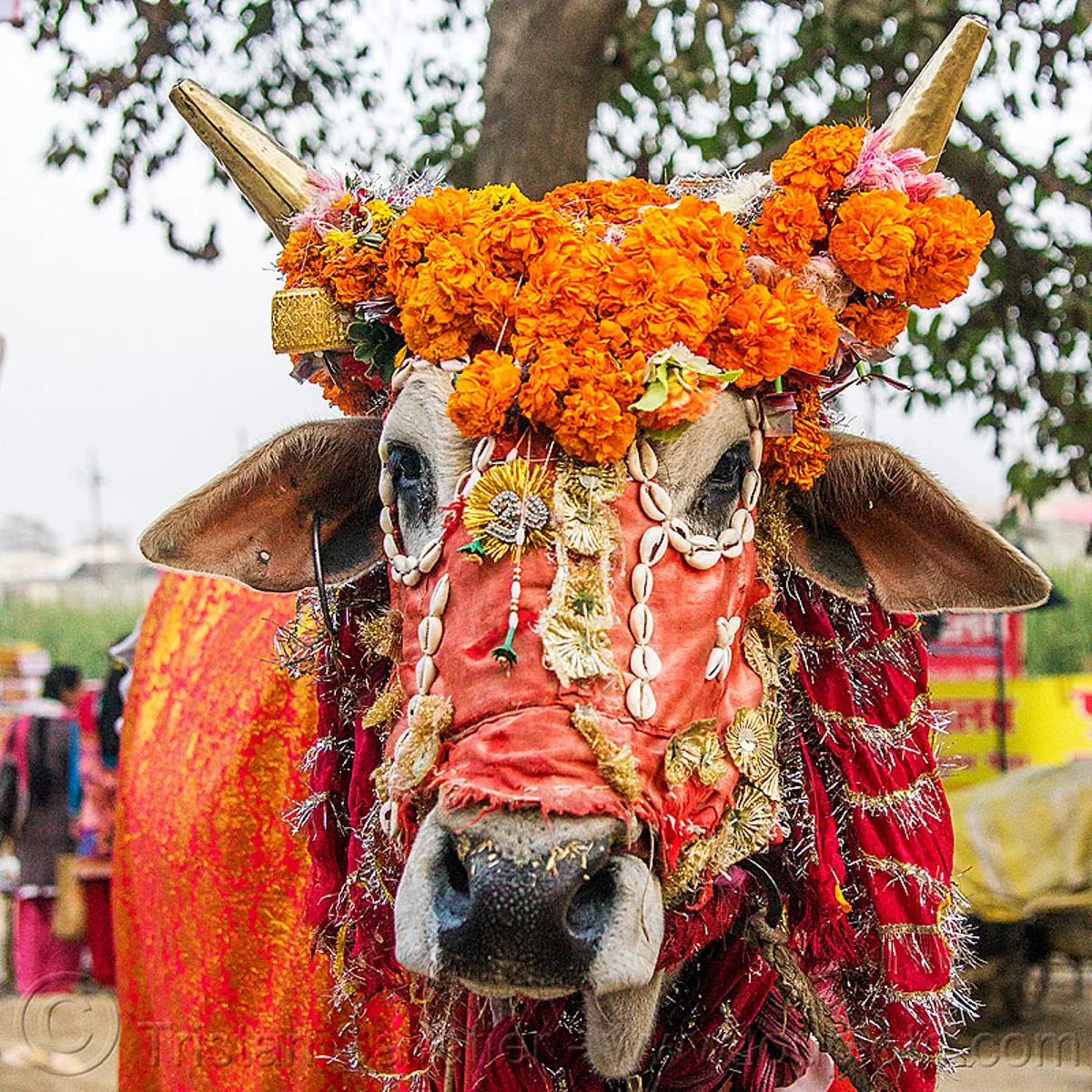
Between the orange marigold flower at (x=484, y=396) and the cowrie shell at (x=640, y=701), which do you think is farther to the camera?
the orange marigold flower at (x=484, y=396)

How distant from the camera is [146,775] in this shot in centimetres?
429

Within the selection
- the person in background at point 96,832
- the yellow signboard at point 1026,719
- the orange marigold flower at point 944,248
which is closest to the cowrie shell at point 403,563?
the orange marigold flower at point 944,248

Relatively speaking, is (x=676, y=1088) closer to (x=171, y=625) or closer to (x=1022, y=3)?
(x=171, y=625)

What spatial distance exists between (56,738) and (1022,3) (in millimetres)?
8068

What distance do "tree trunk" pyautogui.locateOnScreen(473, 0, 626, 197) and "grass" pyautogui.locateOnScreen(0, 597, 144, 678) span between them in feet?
79.4

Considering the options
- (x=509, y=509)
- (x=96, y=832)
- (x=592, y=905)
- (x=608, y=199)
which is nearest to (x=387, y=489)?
(x=509, y=509)

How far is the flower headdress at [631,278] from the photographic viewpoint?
2.32m

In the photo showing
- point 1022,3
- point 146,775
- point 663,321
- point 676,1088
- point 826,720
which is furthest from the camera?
point 1022,3

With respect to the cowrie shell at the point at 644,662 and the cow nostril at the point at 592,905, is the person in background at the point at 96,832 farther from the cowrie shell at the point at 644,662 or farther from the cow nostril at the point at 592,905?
the cow nostril at the point at 592,905

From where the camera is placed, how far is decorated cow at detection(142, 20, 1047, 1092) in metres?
2.11

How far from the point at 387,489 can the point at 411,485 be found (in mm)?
76

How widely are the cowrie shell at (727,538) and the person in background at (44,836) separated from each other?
8.23m

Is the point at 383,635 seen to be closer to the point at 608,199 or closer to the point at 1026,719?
the point at 608,199

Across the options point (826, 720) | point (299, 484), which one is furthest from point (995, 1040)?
point (299, 484)
